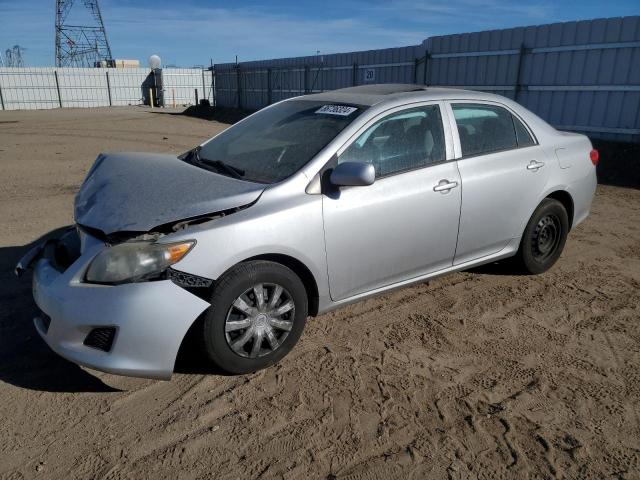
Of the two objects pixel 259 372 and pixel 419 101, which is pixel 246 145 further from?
pixel 259 372

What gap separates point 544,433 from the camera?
2.62 m

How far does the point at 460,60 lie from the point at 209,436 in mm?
14153

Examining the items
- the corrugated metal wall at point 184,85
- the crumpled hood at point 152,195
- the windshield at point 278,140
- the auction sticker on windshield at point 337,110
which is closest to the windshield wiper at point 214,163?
the windshield at point 278,140

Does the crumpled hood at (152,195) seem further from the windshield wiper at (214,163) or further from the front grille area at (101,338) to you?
the front grille area at (101,338)

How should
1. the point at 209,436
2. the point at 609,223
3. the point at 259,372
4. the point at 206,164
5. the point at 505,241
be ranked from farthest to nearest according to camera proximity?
1. the point at 609,223
2. the point at 505,241
3. the point at 206,164
4. the point at 259,372
5. the point at 209,436

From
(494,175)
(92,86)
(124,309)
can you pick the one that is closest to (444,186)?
(494,175)

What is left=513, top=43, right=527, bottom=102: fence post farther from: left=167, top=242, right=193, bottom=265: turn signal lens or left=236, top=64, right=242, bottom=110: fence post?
left=236, top=64, right=242, bottom=110: fence post

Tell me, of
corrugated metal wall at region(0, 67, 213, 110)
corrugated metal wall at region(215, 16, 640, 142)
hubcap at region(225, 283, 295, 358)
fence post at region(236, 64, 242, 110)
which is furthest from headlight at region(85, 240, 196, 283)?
corrugated metal wall at region(0, 67, 213, 110)

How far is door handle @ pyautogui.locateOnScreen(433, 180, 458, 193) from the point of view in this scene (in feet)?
12.0

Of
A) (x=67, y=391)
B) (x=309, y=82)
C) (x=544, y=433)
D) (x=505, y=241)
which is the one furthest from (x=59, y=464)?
(x=309, y=82)

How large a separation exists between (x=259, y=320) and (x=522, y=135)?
2.94 m

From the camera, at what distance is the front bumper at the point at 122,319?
8.43 ft

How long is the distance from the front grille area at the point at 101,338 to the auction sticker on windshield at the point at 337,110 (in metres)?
2.10

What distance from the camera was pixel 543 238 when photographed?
15.3 ft
